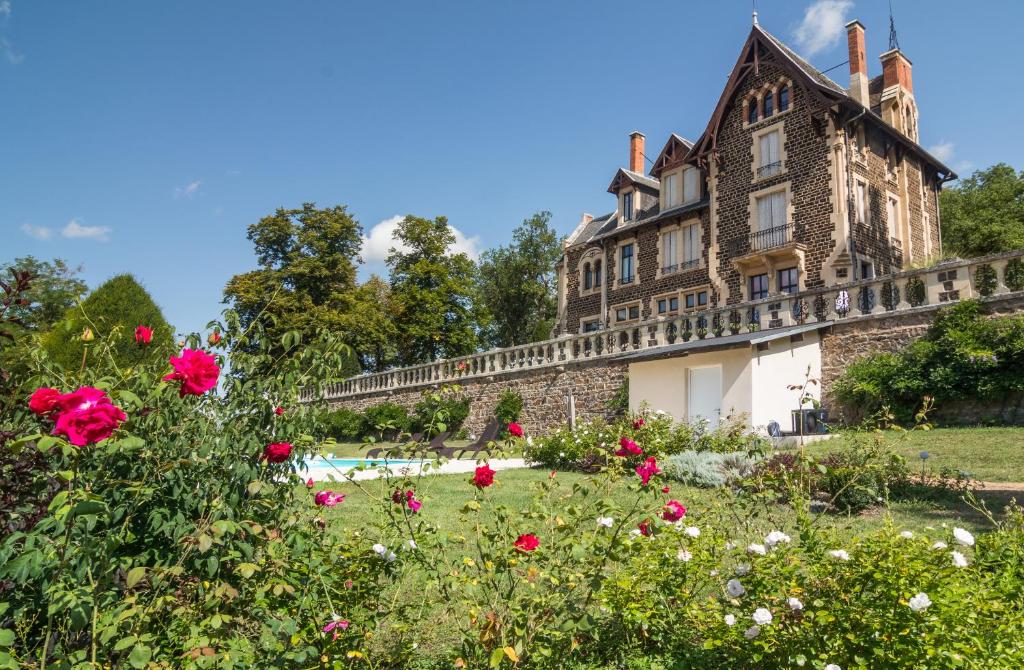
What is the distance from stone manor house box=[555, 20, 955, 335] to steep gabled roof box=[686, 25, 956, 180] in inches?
1.7

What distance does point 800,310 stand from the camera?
14172 mm

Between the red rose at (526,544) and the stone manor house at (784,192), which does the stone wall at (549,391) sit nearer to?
the stone manor house at (784,192)

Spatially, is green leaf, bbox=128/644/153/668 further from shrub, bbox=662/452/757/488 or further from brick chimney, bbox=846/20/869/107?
brick chimney, bbox=846/20/869/107

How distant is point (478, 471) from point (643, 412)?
39.4 feet

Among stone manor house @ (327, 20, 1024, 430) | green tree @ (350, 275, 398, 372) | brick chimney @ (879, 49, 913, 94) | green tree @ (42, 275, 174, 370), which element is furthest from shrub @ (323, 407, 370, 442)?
brick chimney @ (879, 49, 913, 94)

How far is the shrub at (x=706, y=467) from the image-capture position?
26.8ft

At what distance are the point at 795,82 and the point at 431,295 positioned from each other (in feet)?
67.1

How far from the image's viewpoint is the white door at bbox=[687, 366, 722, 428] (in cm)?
1410

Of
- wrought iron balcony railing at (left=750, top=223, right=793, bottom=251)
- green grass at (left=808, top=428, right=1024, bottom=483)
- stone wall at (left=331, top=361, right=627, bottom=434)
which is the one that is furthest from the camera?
wrought iron balcony railing at (left=750, top=223, right=793, bottom=251)

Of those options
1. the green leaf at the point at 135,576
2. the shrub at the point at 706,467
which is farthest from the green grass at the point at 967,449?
the green leaf at the point at 135,576

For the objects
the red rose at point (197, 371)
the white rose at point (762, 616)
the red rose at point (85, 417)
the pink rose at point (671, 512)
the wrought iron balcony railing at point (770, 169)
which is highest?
the wrought iron balcony railing at point (770, 169)

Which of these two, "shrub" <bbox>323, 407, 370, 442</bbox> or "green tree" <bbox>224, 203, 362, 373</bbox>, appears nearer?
"shrub" <bbox>323, 407, 370, 442</bbox>

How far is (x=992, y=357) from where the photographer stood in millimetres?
10664

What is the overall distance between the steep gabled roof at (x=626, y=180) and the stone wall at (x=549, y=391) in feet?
36.5
